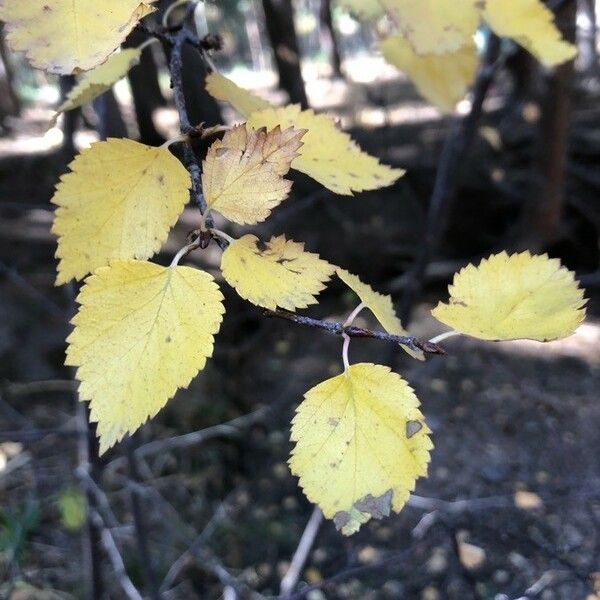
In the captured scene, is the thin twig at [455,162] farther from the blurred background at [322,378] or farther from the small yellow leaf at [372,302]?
the small yellow leaf at [372,302]

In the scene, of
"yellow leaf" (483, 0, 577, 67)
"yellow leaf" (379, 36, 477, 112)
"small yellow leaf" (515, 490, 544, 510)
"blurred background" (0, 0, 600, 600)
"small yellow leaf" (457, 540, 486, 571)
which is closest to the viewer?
"yellow leaf" (483, 0, 577, 67)

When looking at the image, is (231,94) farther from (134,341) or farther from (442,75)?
(442,75)

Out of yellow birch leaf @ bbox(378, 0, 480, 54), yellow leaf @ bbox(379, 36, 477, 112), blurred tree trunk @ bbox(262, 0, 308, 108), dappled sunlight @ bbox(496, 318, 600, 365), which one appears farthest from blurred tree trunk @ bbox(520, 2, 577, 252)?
yellow birch leaf @ bbox(378, 0, 480, 54)

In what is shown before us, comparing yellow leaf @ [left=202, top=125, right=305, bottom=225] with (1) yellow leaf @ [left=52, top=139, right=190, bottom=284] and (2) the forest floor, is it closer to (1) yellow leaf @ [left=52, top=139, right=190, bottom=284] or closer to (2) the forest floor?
(1) yellow leaf @ [left=52, top=139, right=190, bottom=284]

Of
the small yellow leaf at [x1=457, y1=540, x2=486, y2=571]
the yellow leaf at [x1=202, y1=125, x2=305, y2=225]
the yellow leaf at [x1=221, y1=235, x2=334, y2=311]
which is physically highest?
the yellow leaf at [x1=202, y1=125, x2=305, y2=225]

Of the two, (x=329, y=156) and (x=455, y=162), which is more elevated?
(x=329, y=156)

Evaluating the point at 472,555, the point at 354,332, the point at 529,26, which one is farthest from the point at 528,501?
the point at 354,332

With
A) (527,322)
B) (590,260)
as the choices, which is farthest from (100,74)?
(590,260)
